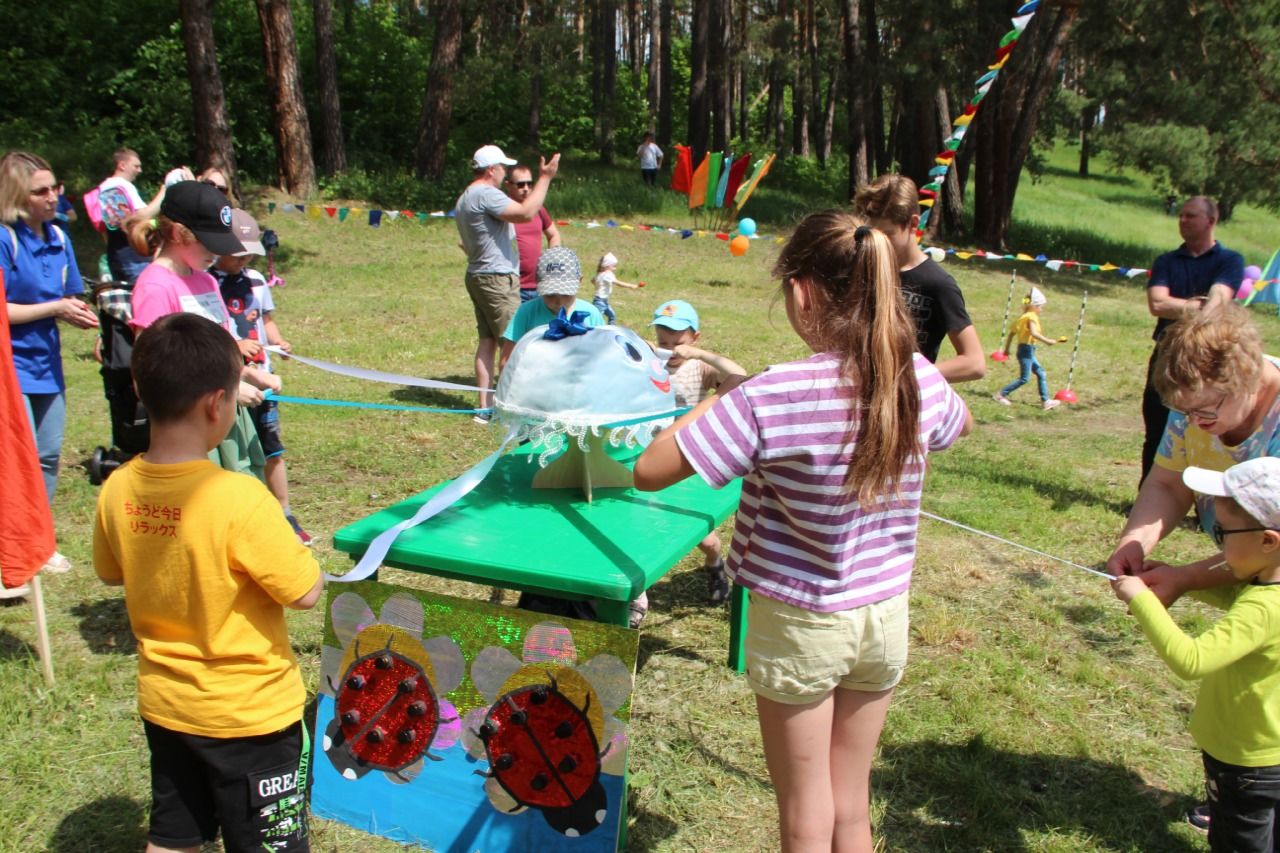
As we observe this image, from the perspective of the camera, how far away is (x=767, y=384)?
186 cm

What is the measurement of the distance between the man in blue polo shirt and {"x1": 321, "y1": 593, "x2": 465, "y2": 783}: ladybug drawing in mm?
4193

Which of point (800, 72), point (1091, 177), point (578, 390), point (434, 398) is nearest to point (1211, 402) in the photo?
point (578, 390)

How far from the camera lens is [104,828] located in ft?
9.15

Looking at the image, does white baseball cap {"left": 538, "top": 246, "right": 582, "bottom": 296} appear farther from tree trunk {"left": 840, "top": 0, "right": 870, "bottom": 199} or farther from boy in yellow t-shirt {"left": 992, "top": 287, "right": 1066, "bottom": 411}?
tree trunk {"left": 840, "top": 0, "right": 870, "bottom": 199}

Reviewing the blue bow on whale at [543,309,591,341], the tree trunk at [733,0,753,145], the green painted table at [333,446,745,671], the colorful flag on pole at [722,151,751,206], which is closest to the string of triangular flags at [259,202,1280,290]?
the colorful flag on pole at [722,151,751,206]

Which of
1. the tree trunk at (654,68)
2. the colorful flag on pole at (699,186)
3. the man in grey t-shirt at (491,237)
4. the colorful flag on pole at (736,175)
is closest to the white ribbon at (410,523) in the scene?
the man in grey t-shirt at (491,237)

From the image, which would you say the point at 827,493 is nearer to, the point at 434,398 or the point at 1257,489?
the point at 1257,489

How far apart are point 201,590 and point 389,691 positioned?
84 centimetres

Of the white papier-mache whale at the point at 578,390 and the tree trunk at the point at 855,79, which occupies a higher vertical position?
the tree trunk at the point at 855,79

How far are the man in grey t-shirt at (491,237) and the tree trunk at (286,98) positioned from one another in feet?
32.2

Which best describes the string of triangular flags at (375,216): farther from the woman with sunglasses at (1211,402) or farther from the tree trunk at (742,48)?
the tree trunk at (742,48)

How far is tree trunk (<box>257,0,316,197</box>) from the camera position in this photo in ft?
47.9

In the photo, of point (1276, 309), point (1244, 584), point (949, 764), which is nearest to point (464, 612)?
point (949, 764)

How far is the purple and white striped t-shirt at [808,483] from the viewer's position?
185 cm
